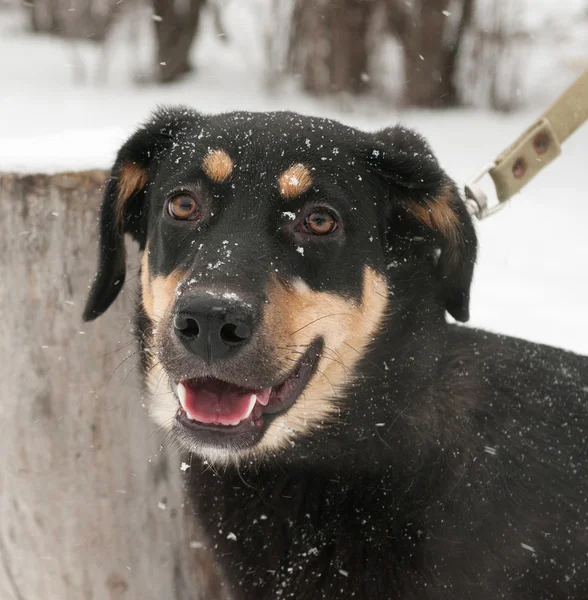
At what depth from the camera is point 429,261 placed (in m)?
2.92

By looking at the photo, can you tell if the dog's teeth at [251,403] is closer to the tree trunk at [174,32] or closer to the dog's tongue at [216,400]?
the dog's tongue at [216,400]

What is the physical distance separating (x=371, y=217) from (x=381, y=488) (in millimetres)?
921

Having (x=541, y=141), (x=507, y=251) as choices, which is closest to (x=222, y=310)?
(x=541, y=141)

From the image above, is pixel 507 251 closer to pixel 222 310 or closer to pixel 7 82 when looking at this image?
pixel 222 310

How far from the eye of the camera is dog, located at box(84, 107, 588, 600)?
2.60 m

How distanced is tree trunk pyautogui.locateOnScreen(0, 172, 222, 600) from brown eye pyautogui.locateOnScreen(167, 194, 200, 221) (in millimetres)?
495

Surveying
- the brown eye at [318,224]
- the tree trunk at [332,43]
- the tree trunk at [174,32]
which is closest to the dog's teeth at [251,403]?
the brown eye at [318,224]

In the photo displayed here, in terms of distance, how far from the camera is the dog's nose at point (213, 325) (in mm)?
2252

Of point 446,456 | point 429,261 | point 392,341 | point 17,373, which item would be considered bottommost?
point 17,373

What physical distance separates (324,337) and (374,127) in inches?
268

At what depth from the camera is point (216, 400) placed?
2.51 m

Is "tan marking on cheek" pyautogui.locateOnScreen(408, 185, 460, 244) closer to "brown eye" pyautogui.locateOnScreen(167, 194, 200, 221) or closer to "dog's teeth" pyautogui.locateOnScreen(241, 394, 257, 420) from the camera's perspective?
"brown eye" pyautogui.locateOnScreen(167, 194, 200, 221)

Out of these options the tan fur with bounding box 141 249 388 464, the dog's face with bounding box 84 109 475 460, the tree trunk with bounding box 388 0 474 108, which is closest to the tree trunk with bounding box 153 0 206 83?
the tree trunk with bounding box 388 0 474 108

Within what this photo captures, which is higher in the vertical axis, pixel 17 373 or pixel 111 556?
pixel 17 373
